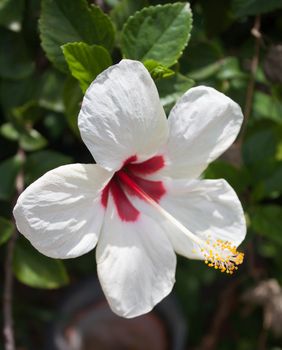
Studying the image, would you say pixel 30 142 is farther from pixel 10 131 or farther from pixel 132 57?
pixel 132 57

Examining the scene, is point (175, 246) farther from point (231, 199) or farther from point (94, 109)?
point (94, 109)

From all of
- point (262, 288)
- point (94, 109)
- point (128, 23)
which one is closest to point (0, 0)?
point (128, 23)

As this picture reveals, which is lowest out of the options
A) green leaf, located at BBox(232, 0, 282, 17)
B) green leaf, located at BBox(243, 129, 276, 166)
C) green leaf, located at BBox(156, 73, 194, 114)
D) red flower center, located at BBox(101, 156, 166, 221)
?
green leaf, located at BBox(243, 129, 276, 166)

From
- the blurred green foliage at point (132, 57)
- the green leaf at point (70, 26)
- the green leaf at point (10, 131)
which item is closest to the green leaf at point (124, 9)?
the blurred green foliage at point (132, 57)

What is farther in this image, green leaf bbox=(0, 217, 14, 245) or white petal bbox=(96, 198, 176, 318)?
green leaf bbox=(0, 217, 14, 245)

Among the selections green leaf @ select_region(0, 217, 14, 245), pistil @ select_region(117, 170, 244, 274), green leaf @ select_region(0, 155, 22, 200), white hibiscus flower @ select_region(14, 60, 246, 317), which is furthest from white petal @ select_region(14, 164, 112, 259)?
green leaf @ select_region(0, 155, 22, 200)

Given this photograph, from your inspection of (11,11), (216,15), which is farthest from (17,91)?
(216,15)

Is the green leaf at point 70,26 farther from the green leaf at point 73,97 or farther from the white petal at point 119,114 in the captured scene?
the white petal at point 119,114

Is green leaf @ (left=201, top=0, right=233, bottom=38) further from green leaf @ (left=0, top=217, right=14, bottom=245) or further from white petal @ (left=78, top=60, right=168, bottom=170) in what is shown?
green leaf @ (left=0, top=217, right=14, bottom=245)
